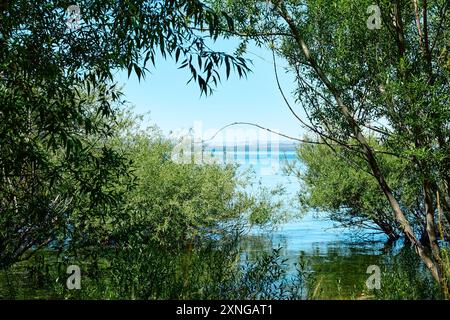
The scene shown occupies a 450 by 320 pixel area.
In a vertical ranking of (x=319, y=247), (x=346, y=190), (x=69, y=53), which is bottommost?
(x=319, y=247)

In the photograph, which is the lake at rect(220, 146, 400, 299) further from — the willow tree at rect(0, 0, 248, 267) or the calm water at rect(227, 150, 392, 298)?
the willow tree at rect(0, 0, 248, 267)

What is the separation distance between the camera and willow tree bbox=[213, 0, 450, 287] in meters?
8.17

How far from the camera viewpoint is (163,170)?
16.7 metres

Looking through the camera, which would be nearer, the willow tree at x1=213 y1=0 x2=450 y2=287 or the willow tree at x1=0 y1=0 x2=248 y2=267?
the willow tree at x1=0 y1=0 x2=248 y2=267

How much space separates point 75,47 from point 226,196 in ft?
35.6

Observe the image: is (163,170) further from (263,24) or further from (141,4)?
(141,4)

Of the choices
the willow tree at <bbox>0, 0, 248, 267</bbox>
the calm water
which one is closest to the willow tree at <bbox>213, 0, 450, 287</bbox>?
the willow tree at <bbox>0, 0, 248, 267</bbox>

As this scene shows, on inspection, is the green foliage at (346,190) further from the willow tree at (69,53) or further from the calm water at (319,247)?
the willow tree at (69,53)

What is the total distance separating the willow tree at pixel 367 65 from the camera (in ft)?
26.8

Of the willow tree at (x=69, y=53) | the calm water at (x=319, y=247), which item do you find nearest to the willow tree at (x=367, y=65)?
the willow tree at (x=69, y=53)

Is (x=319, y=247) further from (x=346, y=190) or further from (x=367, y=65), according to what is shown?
(x=367, y=65)

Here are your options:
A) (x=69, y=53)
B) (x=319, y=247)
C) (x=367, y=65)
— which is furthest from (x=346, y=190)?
(x=69, y=53)

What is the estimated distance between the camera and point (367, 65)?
941 cm

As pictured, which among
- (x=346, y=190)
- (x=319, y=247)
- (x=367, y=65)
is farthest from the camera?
(x=319, y=247)
